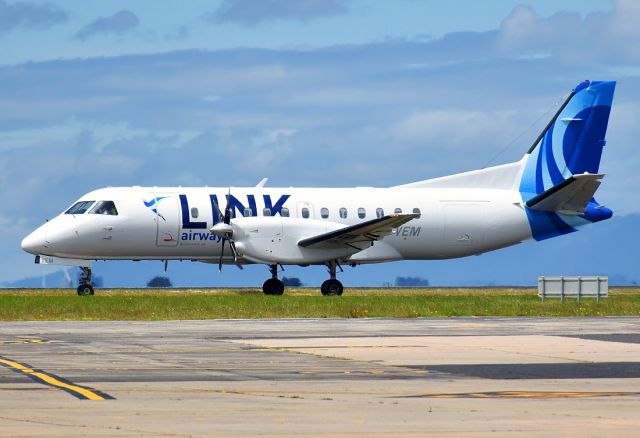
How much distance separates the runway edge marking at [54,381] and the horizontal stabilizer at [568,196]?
32.9 m

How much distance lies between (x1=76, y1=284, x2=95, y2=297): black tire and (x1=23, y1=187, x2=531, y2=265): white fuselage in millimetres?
1274

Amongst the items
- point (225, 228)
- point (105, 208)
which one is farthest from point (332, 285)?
point (105, 208)

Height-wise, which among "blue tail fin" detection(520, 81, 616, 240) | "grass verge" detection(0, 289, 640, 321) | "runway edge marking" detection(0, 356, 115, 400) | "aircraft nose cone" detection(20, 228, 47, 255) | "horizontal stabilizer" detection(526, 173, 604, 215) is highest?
"blue tail fin" detection(520, 81, 616, 240)

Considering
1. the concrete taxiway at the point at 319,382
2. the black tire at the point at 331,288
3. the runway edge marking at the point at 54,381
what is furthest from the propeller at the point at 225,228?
the runway edge marking at the point at 54,381

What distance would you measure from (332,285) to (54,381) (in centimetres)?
3264

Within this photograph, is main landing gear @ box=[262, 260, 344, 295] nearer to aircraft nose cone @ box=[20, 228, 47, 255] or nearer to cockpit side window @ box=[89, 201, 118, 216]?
cockpit side window @ box=[89, 201, 118, 216]

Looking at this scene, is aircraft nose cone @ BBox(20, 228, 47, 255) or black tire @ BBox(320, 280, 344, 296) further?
black tire @ BBox(320, 280, 344, 296)

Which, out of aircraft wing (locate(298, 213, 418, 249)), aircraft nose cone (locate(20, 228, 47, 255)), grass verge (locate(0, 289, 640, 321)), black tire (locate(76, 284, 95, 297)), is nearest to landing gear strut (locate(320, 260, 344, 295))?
aircraft wing (locate(298, 213, 418, 249))

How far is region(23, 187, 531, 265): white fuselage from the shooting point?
47.1m

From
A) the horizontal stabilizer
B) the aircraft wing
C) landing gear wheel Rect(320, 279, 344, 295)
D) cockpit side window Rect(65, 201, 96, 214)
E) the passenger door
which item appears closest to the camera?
the aircraft wing

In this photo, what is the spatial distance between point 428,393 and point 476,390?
75cm

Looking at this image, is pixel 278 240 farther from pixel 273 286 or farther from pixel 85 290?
pixel 85 290

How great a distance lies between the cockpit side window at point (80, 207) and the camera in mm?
47625

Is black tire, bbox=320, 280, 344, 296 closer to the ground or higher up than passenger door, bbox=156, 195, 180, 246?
closer to the ground
